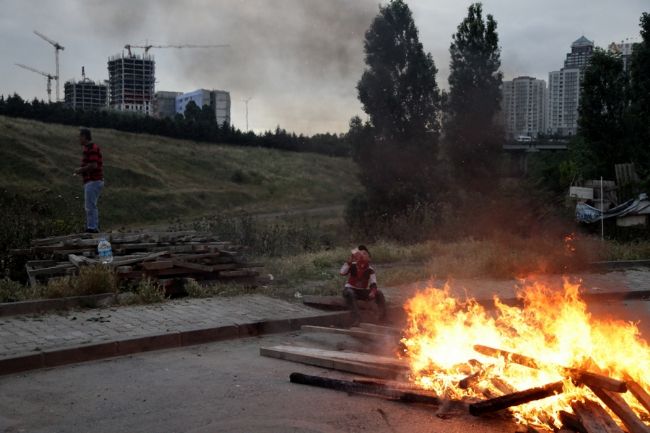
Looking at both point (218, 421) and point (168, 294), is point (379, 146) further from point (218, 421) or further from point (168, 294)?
point (218, 421)

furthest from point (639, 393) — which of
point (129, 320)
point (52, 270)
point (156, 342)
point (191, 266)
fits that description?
point (52, 270)

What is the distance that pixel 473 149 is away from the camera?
2548cm

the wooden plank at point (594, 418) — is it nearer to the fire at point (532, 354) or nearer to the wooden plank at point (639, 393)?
the fire at point (532, 354)

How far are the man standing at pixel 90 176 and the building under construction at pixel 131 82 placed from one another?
7244cm

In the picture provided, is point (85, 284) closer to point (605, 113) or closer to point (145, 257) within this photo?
point (145, 257)

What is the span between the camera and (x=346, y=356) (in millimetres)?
6359

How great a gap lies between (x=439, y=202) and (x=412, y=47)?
7701 mm

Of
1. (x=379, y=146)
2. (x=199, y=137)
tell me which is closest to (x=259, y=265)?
(x=379, y=146)

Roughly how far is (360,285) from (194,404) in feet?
13.3

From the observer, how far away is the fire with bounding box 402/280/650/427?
A: 4.80 m

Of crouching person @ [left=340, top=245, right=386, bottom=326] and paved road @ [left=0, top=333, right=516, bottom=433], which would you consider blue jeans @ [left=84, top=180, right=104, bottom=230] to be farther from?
paved road @ [left=0, top=333, right=516, bottom=433]

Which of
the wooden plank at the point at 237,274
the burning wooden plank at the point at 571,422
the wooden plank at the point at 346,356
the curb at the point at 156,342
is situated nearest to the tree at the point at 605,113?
the wooden plank at the point at 237,274

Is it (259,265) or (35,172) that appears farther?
(35,172)

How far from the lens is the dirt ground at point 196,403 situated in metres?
4.69
